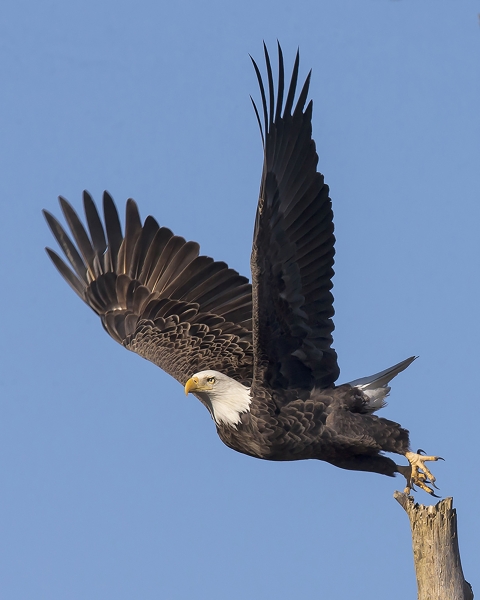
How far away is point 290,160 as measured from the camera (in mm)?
7914

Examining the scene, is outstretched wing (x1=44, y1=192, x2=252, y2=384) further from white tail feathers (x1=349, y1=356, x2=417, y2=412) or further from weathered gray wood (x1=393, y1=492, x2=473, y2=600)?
weathered gray wood (x1=393, y1=492, x2=473, y2=600)

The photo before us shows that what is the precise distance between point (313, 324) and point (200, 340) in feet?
6.03

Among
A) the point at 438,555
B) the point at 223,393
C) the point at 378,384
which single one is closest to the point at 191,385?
the point at 223,393

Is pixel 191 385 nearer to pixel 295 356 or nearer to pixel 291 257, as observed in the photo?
pixel 295 356

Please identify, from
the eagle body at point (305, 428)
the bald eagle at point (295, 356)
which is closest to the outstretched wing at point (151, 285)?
the bald eagle at point (295, 356)

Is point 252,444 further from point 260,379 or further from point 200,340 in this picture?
point 200,340

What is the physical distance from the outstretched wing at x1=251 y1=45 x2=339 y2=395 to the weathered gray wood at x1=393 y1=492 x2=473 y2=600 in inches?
79.6

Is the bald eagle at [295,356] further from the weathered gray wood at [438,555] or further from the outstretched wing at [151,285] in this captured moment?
the weathered gray wood at [438,555]

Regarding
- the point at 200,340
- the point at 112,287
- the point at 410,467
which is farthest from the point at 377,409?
the point at 112,287

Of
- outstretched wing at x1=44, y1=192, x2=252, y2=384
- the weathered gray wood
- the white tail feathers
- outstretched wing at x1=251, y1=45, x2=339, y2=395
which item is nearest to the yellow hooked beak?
outstretched wing at x1=251, y1=45, x2=339, y2=395

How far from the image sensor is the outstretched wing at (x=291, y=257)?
304 inches

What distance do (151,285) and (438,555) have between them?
5.15m

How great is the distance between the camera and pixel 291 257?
7.91 metres

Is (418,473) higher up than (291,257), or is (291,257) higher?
(291,257)
